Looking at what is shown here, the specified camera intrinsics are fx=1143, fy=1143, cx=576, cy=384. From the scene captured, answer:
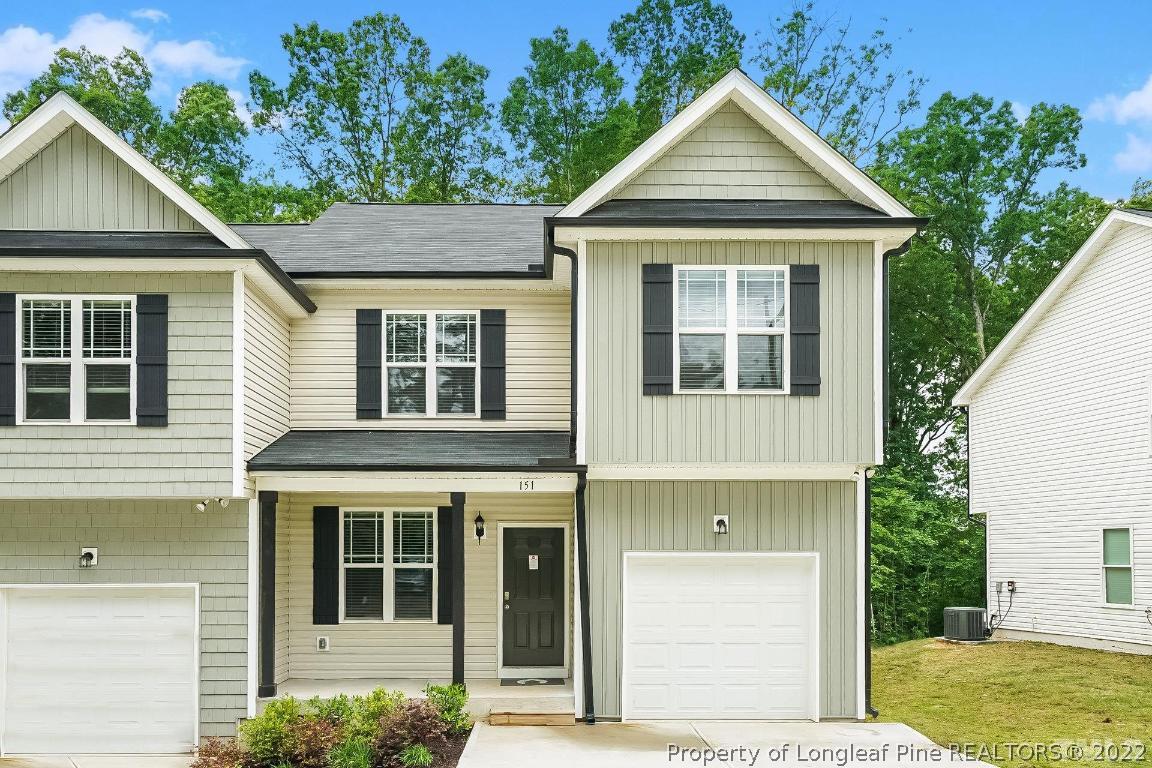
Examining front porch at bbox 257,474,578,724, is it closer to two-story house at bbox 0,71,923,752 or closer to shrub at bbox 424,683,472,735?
two-story house at bbox 0,71,923,752

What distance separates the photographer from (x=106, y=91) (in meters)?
33.3

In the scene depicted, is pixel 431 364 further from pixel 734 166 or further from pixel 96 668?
pixel 96 668

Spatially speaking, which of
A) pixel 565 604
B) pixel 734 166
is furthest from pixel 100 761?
pixel 734 166

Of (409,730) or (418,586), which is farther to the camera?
(418,586)

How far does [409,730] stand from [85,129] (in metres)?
7.34

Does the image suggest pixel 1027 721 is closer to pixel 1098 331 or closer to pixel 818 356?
pixel 818 356

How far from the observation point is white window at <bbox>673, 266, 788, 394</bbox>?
1246cm

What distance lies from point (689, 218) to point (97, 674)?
826 cm

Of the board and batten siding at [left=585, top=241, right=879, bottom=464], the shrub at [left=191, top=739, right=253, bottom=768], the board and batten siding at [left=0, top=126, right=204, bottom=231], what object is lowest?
the shrub at [left=191, top=739, right=253, bottom=768]

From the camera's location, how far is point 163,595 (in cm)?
1269

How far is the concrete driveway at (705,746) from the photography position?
10.7 m

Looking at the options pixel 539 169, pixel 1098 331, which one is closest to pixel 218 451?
pixel 1098 331

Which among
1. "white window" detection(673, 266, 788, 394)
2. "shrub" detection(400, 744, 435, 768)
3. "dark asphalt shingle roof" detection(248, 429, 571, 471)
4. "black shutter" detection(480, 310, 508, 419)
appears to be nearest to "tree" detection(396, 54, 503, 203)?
"black shutter" detection(480, 310, 508, 419)

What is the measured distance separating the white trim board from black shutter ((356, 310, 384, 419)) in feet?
7.35
